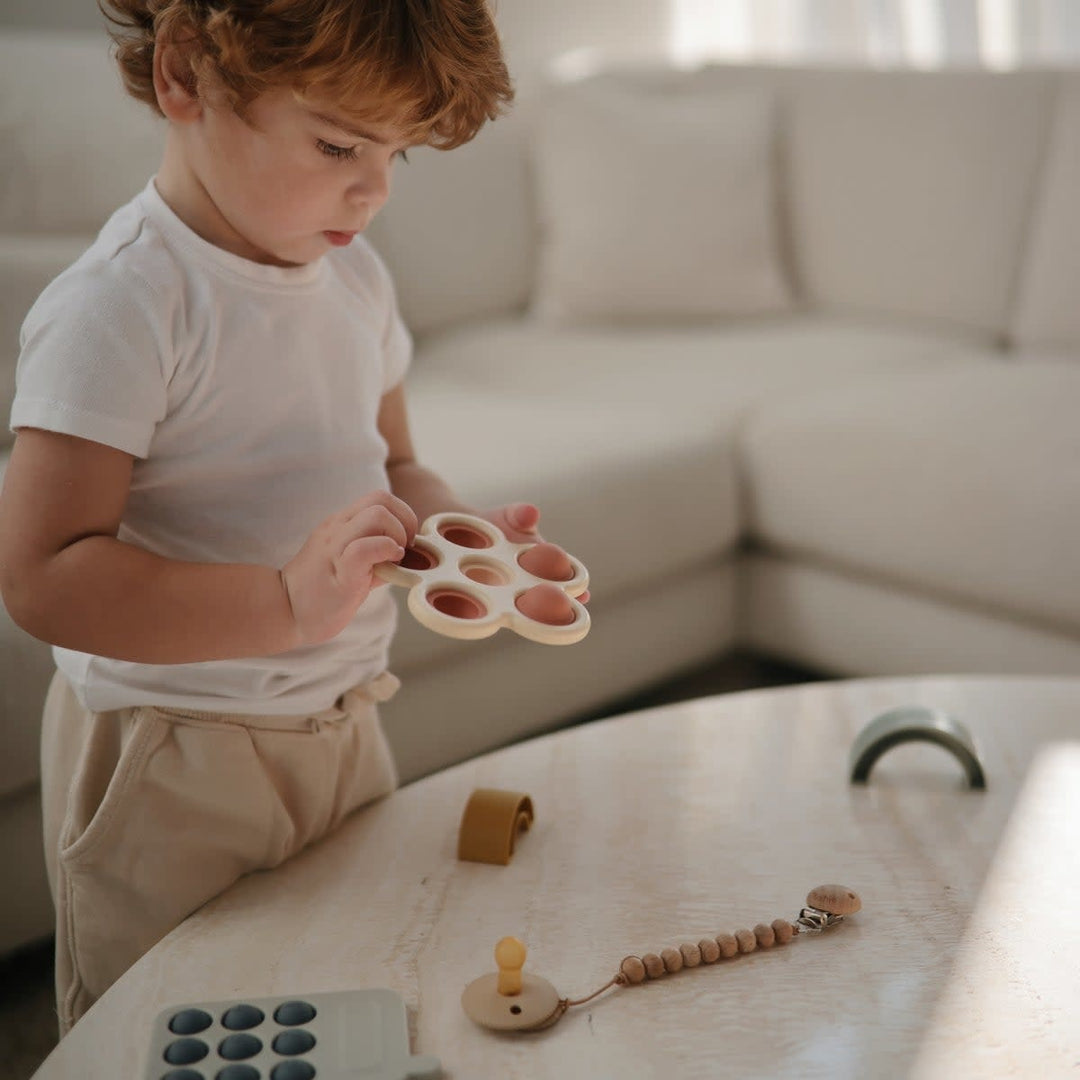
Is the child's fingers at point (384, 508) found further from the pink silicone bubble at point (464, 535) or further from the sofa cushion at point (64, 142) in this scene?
the sofa cushion at point (64, 142)

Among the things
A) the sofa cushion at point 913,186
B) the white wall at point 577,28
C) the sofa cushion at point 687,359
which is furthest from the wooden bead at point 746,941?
the white wall at point 577,28

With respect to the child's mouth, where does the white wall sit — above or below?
below

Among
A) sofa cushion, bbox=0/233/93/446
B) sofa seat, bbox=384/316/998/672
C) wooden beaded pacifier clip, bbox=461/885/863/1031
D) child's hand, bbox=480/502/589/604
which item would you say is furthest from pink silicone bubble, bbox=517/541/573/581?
sofa cushion, bbox=0/233/93/446

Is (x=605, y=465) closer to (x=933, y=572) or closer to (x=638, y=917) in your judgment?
(x=933, y=572)

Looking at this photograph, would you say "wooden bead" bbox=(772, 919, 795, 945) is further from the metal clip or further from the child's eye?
the child's eye

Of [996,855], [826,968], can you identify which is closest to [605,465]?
[996,855]

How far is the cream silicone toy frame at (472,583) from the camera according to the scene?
2.29 ft

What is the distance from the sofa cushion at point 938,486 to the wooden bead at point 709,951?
3.31 ft

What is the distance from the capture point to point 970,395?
6.08ft

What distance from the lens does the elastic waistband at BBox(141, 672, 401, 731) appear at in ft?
2.85

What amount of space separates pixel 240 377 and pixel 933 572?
3.60ft

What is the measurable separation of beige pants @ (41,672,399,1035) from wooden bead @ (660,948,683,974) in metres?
0.28

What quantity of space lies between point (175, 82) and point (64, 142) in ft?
3.10

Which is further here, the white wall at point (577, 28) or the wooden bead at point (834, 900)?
the white wall at point (577, 28)
